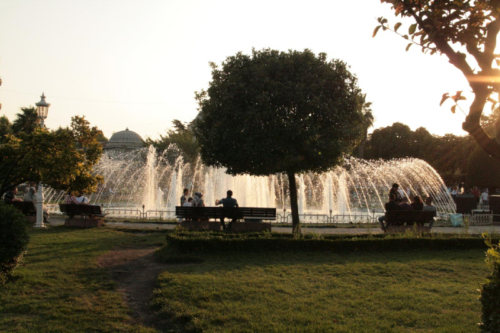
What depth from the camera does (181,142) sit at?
51562mm

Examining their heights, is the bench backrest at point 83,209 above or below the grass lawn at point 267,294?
above

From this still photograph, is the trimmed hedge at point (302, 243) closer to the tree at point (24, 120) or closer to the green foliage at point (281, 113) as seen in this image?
the green foliage at point (281, 113)

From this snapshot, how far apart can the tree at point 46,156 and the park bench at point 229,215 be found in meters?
3.54

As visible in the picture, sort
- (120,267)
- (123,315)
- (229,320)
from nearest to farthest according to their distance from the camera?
(229,320)
(123,315)
(120,267)

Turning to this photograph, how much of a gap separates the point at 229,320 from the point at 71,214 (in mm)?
12670

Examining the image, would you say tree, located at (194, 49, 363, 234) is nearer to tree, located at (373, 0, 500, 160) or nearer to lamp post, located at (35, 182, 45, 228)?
lamp post, located at (35, 182, 45, 228)

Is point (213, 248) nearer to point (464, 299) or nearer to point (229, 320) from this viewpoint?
point (229, 320)

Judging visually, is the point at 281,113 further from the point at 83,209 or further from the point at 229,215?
the point at 83,209

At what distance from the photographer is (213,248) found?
34.7ft

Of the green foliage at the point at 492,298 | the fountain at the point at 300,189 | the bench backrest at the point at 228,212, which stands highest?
the fountain at the point at 300,189

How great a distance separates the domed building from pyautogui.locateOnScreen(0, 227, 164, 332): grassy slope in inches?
3786

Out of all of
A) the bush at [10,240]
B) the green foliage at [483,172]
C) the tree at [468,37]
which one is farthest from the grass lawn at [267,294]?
the green foliage at [483,172]

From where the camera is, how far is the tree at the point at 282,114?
13.7m

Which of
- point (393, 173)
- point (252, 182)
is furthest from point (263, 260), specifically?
point (393, 173)
